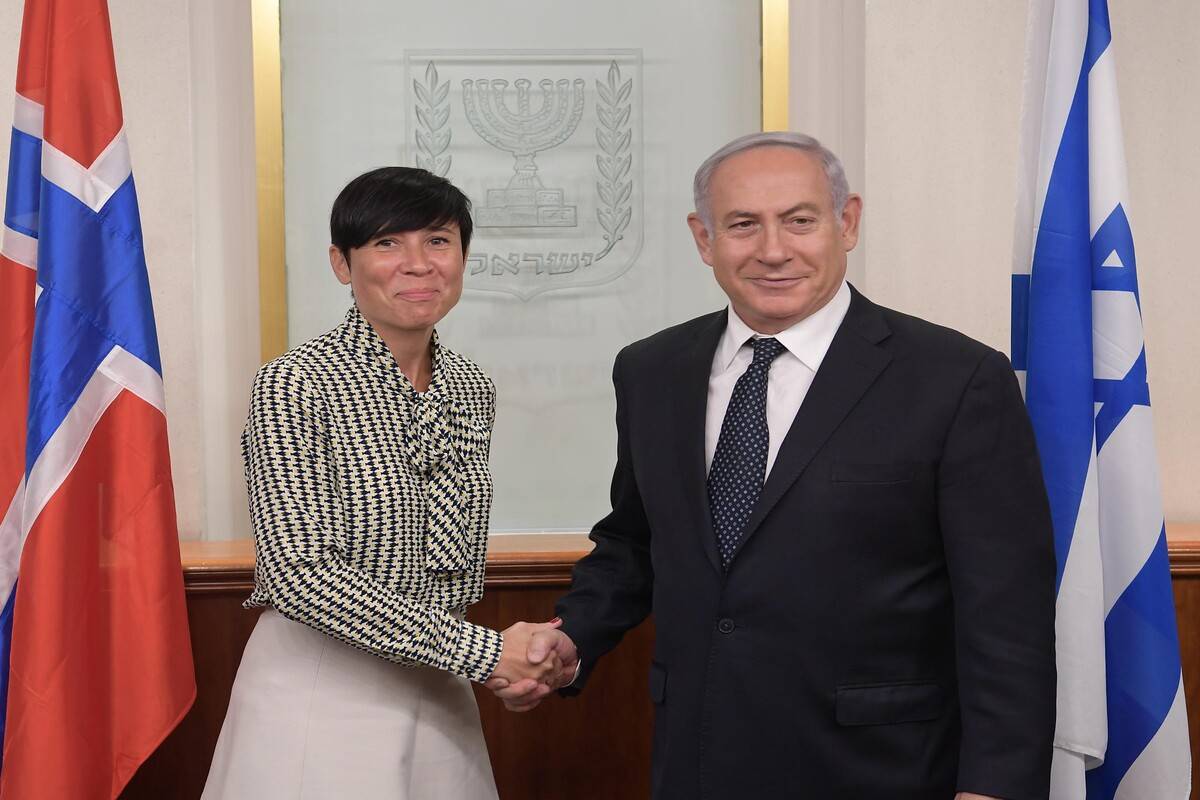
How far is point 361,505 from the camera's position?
1.80 meters

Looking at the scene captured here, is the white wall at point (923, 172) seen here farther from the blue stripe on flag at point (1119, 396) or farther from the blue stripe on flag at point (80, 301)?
the blue stripe on flag at point (1119, 396)

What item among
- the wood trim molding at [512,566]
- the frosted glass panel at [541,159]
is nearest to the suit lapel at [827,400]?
the wood trim molding at [512,566]

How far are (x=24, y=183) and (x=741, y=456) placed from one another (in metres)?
1.61

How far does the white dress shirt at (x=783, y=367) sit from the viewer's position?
171 centimetres

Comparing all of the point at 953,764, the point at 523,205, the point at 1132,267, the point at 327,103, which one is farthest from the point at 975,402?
the point at 327,103

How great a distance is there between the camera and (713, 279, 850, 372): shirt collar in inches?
67.7

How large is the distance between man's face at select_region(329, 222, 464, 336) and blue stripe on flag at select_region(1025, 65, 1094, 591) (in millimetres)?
1134

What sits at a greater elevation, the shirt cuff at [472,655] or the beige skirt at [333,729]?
the shirt cuff at [472,655]

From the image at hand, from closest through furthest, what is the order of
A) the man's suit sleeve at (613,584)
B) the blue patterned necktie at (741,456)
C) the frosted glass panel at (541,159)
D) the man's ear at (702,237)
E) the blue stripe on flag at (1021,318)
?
1. the blue patterned necktie at (741,456)
2. the man's ear at (702,237)
3. the man's suit sleeve at (613,584)
4. the blue stripe on flag at (1021,318)
5. the frosted glass panel at (541,159)

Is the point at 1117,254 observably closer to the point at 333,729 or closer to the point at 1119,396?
the point at 1119,396

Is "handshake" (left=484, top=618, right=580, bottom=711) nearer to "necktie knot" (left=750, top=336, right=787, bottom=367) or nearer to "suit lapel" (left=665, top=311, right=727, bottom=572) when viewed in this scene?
"suit lapel" (left=665, top=311, right=727, bottom=572)

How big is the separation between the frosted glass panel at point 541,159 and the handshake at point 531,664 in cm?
117

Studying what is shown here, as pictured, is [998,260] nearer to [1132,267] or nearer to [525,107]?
[1132,267]

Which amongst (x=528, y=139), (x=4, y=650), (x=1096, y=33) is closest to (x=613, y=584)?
(x=4, y=650)
